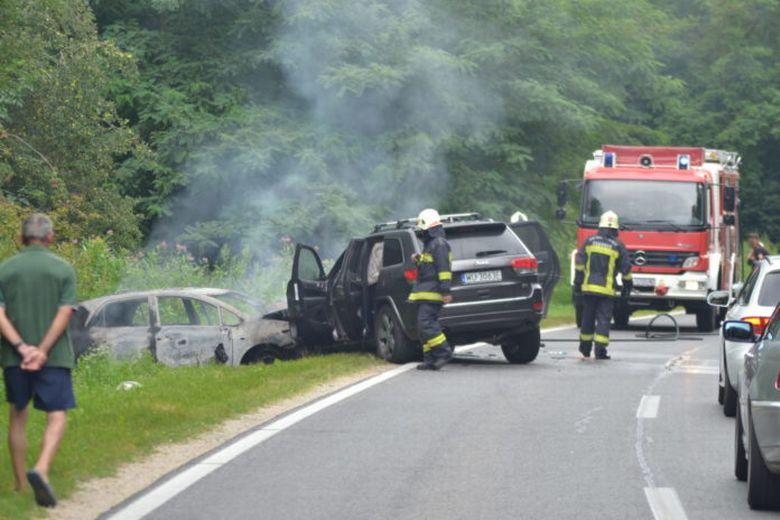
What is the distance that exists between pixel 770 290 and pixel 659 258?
556 inches

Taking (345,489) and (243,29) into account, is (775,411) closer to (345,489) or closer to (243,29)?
(345,489)

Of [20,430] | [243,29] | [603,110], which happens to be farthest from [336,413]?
[603,110]

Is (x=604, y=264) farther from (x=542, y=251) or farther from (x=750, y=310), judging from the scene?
(x=750, y=310)

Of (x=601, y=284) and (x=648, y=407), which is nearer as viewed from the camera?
(x=648, y=407)

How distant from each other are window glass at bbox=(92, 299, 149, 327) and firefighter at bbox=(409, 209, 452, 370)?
10.9 ft

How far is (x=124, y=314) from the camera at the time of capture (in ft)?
62.0

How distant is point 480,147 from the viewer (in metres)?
39.3

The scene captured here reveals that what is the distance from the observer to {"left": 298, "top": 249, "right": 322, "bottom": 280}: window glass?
1953cm

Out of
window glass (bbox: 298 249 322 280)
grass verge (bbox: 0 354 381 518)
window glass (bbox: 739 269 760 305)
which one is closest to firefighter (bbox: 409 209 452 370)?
grass verge (bbox: 0 354 381 518)

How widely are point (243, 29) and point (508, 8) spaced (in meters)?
6.93

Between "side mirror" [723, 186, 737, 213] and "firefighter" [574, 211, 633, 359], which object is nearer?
"firefighter" [574, 211, 633, 359]

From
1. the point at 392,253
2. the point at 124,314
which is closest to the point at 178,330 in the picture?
the point at 124,314

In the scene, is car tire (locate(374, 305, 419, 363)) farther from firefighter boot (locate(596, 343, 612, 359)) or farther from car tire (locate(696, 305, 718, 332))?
car tire (locate(696, 305, 718, 332))

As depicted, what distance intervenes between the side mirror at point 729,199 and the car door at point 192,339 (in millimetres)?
12058
